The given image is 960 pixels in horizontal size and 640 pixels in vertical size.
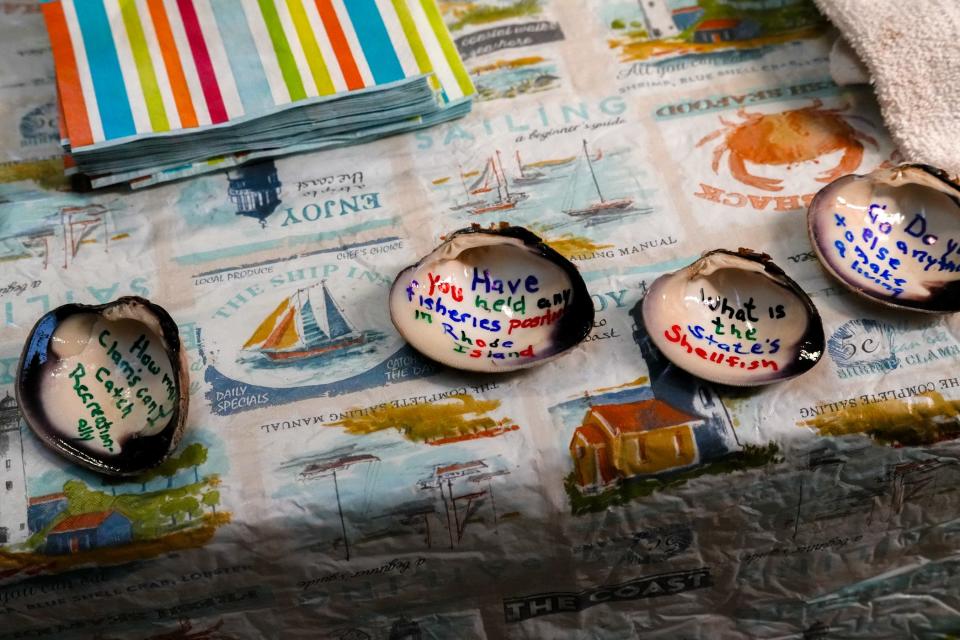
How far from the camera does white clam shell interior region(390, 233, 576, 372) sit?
1.89ft

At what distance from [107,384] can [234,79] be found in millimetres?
264

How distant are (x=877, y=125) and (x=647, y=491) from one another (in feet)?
1.14

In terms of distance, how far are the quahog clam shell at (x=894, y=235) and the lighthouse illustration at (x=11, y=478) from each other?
1.75 feet

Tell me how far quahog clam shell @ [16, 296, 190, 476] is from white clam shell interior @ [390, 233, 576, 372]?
0.15m

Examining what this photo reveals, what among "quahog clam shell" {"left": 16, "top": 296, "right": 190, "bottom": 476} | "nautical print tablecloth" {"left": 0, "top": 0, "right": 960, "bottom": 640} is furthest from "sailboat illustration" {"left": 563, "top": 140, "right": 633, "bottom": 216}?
"quahog clam shell" {"left": 16, "top": 296, "right": 190, "bottom": 476}

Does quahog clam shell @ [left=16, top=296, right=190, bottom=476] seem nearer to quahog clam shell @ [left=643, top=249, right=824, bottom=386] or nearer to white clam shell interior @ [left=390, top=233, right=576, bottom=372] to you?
white clam shell interior @ [left=390, top=233, right=576, bottom=372]

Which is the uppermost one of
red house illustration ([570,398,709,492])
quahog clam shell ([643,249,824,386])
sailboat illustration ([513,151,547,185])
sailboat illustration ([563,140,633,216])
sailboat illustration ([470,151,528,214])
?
sailboat illustration ([513,151,547,185])

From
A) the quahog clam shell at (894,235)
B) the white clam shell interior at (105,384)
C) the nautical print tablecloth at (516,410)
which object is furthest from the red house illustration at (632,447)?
the white clam shell interior at (105,384)

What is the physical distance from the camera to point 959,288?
590 mm

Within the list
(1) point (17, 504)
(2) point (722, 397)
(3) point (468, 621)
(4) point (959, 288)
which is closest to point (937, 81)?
(4) point (959, 288)

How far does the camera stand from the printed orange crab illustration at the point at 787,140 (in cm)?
67

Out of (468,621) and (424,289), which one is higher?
(424,289)

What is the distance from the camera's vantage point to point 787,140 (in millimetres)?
688

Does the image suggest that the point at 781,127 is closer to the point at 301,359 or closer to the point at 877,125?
the point at 877,125
